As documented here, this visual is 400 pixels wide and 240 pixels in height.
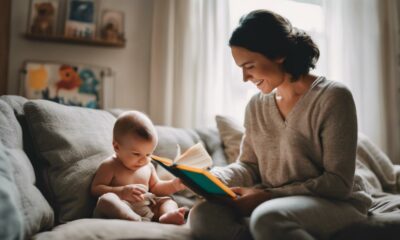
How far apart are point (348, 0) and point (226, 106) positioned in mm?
1311

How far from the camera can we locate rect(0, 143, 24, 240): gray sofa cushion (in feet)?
3.25

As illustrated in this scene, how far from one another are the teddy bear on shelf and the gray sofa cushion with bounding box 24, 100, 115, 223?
2.88ft

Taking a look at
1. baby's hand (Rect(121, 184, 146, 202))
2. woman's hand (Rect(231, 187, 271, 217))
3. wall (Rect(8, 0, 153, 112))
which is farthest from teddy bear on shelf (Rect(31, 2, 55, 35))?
woman's hand (Rect(231, 187, 271, 217))

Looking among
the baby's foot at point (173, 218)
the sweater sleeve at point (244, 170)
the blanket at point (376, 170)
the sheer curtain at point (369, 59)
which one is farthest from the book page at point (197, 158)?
the sheer curtain at point (369, 59)

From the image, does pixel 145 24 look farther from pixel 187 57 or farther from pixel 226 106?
pixel 226 106

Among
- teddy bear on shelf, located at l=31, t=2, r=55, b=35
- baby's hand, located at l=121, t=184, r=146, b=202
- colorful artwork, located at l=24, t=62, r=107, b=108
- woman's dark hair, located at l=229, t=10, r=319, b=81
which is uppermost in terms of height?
teddy bear on shelf, located at l=31, t=2, r=55, b=35

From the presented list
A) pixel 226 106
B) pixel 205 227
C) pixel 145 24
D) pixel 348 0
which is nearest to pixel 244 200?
pixel 205 227

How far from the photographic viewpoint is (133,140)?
150cm

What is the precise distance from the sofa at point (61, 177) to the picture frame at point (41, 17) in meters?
0.78

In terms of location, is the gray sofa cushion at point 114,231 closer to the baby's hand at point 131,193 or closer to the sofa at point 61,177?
the sofa at point 61,177

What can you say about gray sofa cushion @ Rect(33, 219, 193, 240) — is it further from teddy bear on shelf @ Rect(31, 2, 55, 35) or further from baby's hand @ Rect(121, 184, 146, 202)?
teddy bear on shelf @ Rect(31, 2, 55, 35)

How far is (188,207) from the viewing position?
172cm

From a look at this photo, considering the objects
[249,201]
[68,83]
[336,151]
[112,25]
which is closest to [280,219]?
[249,201]

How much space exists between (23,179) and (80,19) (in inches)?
55.1
